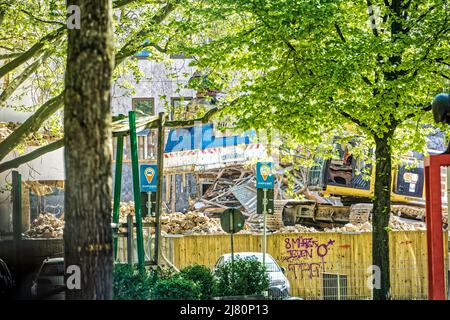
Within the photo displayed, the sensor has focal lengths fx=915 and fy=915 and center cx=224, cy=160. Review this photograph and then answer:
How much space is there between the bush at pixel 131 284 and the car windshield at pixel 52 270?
4.02 m

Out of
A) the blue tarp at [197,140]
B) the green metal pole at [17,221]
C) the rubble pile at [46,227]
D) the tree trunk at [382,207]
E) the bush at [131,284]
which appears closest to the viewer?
the bush at [131,284]

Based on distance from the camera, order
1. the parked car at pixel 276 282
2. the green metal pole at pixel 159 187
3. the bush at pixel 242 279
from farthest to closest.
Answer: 1. the parked car at pixel 276 282
2. the green metal pole at pixel 159 187
3. the bush at pixel 242 279

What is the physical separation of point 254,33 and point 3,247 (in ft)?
44.8

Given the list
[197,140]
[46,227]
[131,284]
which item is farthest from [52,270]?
[197,140]

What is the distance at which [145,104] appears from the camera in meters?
47.6

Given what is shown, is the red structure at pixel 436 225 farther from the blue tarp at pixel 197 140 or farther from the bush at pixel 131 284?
the blue tarp at pixel 197 140

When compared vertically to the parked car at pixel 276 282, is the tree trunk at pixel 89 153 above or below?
above

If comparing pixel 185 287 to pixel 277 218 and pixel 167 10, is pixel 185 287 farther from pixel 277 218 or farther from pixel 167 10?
pixel 277 218

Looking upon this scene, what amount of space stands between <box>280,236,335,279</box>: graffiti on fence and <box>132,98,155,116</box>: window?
648 inches

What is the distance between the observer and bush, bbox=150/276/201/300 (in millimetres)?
16625

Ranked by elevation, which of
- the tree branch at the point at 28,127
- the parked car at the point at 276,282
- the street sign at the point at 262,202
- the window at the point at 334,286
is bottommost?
the window at the point at 334,286

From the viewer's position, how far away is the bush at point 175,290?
16625mm

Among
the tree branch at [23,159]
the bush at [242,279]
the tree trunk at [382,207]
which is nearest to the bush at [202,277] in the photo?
the bush at [242,279]

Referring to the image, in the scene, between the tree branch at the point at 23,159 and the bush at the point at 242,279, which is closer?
the bush at the point at 242,279
